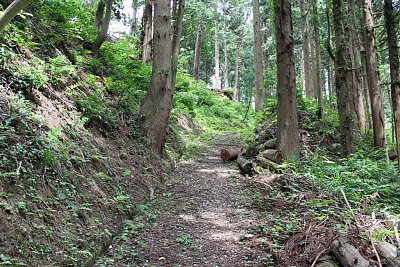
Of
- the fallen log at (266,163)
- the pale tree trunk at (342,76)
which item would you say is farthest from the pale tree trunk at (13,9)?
the pale tree trunk at (342,76)

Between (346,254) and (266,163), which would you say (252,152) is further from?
(346,254)

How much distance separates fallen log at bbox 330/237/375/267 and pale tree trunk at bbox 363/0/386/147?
7.82m

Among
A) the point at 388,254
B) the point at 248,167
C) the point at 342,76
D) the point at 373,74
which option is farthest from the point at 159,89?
the point at 373,74

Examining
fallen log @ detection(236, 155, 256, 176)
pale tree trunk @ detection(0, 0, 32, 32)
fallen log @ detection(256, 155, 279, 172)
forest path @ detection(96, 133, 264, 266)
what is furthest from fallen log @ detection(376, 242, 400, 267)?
fallen log @ detection(236, 155, 256, 176)

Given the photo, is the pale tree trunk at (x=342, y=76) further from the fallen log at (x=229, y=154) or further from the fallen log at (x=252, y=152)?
the fallen log at (x=229, y=154)

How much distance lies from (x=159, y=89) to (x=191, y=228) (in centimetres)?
449

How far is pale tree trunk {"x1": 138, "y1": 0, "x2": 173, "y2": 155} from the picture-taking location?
8.41 meters

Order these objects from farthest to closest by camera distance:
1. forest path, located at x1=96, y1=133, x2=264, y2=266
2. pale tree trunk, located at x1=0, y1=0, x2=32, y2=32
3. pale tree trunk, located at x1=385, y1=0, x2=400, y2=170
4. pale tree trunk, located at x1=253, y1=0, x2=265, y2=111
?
pale tree trunk, located at x1=253, y1=0, x2=265, y2=111
pale tree trunk, located at x1=385, y1=0, x2=400, y2=170
forest path, located at x1=96, y1=133, x2=264, y2=266
pale tree trunk, located at x1=0, y1=0, x2=32, y2=32

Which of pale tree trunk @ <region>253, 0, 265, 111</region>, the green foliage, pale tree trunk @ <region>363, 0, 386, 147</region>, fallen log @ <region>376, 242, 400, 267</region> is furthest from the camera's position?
pale tree trunk @ <region>253, 0, 265, 111</region>

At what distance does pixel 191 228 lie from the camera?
5281mm

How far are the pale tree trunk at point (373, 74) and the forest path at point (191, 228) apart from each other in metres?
5.70

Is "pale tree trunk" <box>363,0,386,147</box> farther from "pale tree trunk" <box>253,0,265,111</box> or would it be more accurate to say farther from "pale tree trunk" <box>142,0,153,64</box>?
"pale tree trunk" <box>142,0,153,64</box>

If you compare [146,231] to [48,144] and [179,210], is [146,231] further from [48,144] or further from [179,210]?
[48,144]

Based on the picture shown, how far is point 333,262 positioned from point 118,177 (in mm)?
4106
